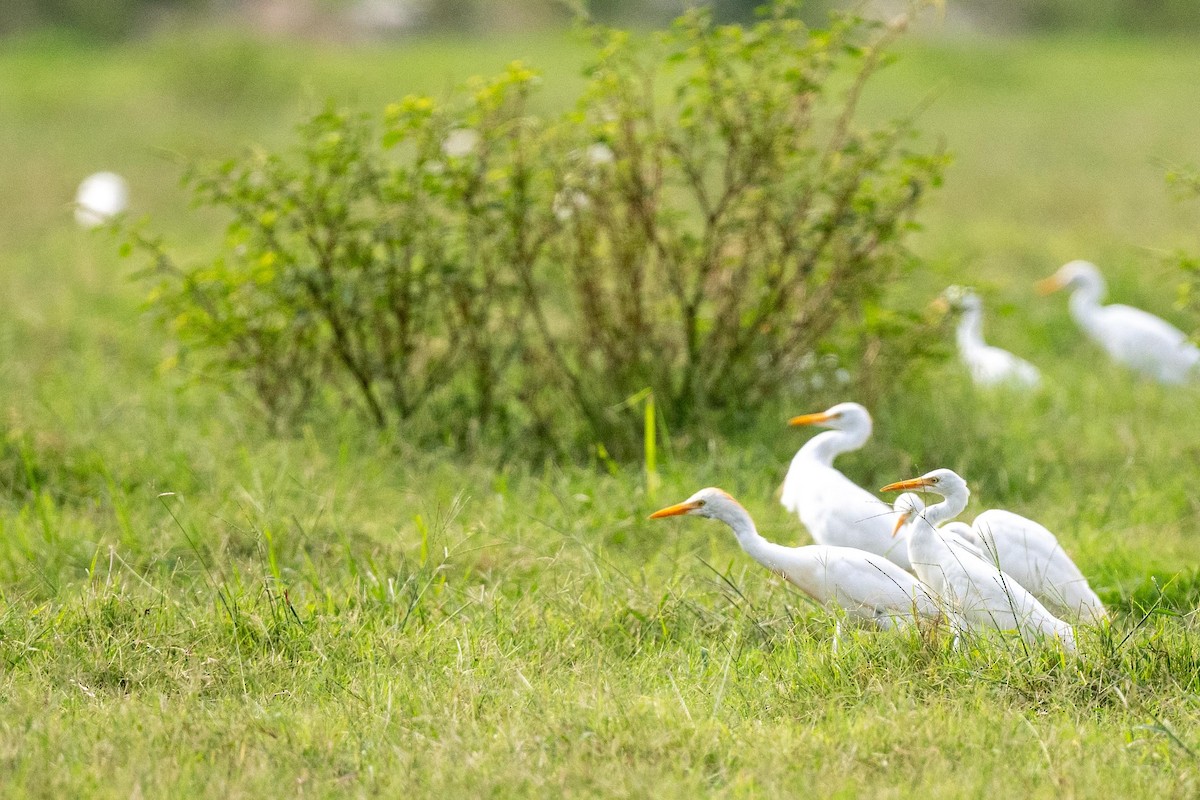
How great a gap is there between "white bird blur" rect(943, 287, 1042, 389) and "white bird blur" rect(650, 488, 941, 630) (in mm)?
2685

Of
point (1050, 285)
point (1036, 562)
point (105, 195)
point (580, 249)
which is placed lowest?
point (1050, 285)

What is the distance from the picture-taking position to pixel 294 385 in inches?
233

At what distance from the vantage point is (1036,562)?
398 centimetres

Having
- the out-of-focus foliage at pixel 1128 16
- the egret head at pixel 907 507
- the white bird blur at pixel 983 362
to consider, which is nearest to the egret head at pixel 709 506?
the egret head at pixel 907 507

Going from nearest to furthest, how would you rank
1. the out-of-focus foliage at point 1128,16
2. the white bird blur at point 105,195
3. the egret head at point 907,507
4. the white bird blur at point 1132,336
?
1. the egret head at point 907,507
2. the white bird blur at point 1132,336
3. the white bird blur at point 105,195
4. the out-of-focus foliage at point 1128,16

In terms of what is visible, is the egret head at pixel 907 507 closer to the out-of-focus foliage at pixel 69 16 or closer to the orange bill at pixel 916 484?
the orange bill at pixel 916 484

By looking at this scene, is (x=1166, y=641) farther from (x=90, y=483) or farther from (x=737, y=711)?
(x=90, y=483)

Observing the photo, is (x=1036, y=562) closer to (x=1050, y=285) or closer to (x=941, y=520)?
(x=941, y=520)

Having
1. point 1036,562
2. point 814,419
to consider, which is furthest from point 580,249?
point 1036,562

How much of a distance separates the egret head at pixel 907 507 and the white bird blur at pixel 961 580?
43mm

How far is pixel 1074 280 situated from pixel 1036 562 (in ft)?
17.8

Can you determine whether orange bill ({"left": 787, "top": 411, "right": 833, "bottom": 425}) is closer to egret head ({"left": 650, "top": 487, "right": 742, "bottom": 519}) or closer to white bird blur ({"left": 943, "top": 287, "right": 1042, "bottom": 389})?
egret head ({"left": 650, "top": 487, "right": 742, "bottom": 519})

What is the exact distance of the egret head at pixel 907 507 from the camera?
3.82 meters

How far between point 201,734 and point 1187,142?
16.0m
